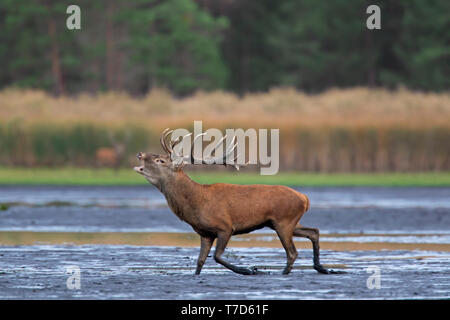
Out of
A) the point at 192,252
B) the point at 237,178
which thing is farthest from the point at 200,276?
the point at 237,178

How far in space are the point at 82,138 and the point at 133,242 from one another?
23.7 metres

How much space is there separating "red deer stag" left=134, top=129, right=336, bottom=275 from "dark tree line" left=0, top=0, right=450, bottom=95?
5197cm

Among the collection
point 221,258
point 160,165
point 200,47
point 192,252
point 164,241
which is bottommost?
point 164,241

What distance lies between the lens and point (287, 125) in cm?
4112

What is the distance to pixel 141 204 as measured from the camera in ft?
96.9

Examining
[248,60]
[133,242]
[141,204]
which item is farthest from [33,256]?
[248,60]

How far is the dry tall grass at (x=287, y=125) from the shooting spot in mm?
40594

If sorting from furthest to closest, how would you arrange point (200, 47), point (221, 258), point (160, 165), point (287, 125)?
1. point (200, 47)
2. point (287, 125)
3. point (160, 165)
4. point (221, 258)

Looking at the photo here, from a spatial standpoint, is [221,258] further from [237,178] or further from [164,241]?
[237,178]

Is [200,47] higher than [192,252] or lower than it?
higher

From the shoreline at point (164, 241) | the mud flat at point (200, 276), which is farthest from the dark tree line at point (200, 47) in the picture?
the mud flat at point (200, 276)

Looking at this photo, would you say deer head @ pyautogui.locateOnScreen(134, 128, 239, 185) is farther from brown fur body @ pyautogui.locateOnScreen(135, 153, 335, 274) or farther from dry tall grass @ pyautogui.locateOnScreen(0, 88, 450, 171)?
dry tall grass @ pyautogui.locateOnScreen(0, 88, 450, 171)

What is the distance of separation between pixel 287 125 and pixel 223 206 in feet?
87.5

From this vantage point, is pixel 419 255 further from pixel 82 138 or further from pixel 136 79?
pixel 136 79
